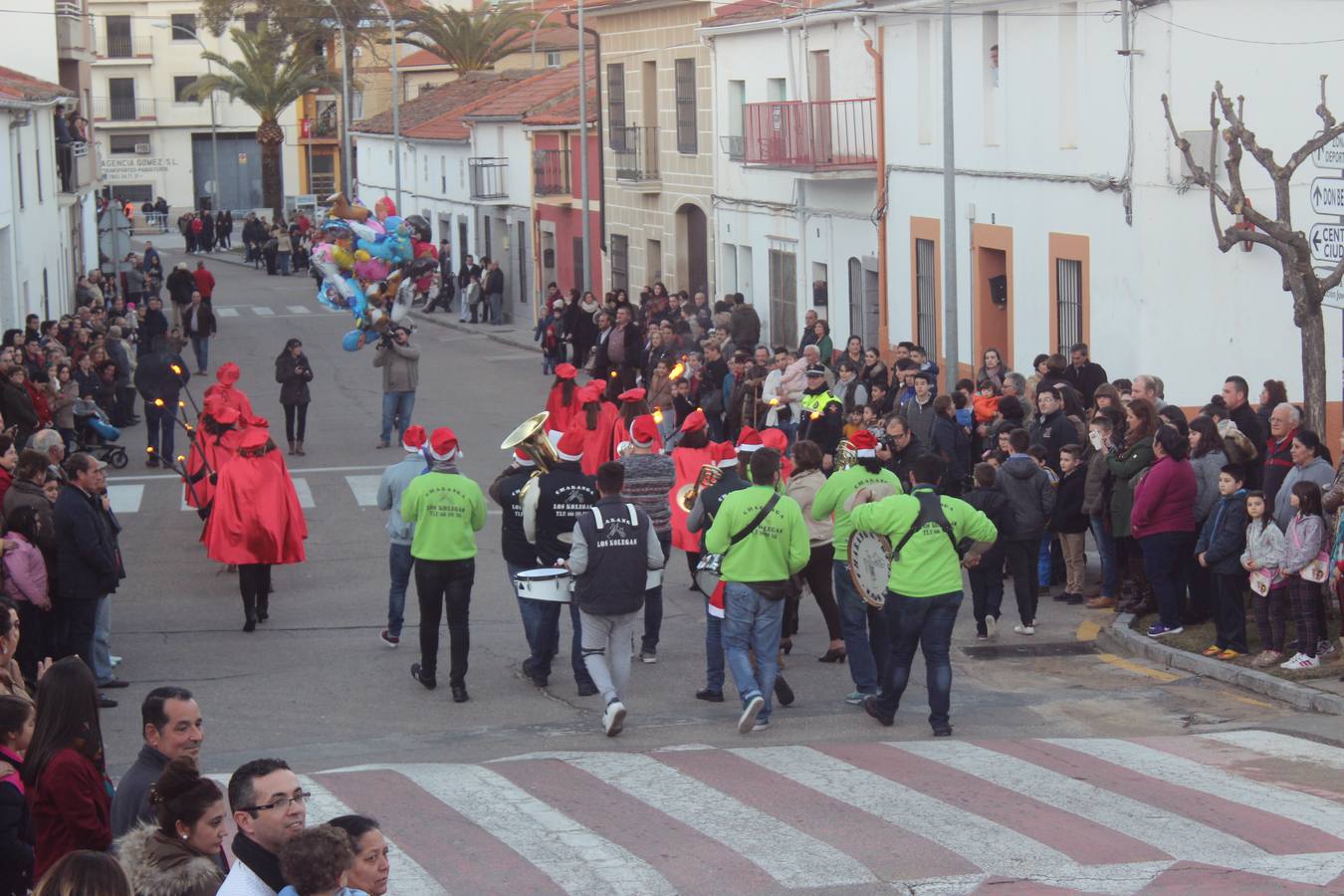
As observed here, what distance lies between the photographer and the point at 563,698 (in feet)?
41.0

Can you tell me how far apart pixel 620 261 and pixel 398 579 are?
29251mm

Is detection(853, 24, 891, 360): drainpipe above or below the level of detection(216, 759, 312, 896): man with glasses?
above

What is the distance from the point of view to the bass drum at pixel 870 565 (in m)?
11.4

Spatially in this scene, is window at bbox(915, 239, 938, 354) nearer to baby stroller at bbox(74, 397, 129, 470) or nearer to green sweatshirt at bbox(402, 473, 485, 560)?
baby stroller at bbox(74, 397, 129, 470)

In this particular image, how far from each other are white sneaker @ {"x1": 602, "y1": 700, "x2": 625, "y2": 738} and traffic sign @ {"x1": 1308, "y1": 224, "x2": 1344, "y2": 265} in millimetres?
7427

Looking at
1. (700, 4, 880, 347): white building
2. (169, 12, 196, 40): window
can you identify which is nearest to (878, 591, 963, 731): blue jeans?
(700, 4, 880, 347): white building

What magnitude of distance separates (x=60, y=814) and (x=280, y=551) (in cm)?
851

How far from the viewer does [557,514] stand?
1238cm

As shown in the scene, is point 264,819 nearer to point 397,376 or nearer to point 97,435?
point 397,376

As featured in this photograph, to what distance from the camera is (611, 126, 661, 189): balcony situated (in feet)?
128

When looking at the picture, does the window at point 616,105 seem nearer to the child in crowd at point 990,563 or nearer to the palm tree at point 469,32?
the palm tree at point 469,32

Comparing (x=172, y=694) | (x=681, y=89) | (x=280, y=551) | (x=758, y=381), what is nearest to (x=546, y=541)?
(x=280, y=551)

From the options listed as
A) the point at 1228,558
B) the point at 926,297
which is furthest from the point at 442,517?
the point at 926,297

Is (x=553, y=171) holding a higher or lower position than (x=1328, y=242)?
higher
